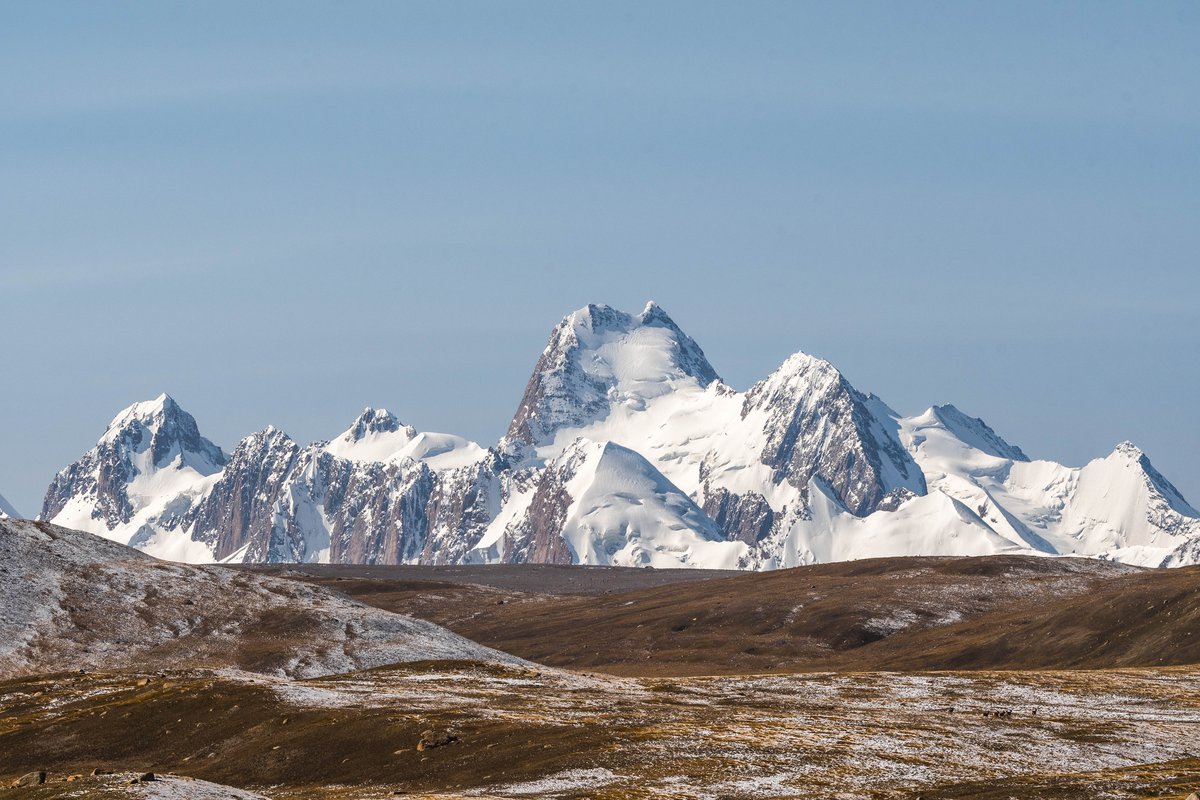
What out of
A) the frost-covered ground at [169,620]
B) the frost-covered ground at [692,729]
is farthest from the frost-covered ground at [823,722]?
the frost-covered ground at [169,620]

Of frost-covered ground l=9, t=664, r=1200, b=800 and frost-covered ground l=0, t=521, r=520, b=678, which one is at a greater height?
frost-covered ground l=0, t=521, r=520, b=678

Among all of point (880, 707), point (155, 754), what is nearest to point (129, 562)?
point (155, 754)

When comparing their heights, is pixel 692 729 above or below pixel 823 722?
below

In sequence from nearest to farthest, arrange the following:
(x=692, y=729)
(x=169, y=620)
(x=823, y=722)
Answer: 1. (x=692, y=729)
2. (x=823, y=722)
3. (x=169, y=620)

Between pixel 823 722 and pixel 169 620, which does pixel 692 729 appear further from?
pixel 169 620

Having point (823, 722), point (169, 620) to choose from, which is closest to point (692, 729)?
point (823, 722)

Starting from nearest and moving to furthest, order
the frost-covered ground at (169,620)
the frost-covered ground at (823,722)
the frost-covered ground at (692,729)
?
the frost-covered ground at (692,729)
the frost-covered ground at (823,722)
the frost-covered ground at (169,620)

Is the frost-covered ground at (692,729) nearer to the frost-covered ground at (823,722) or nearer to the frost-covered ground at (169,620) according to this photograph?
the frost-covered ground at (823,722)

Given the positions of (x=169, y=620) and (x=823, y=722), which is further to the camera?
(x=169, y=620)

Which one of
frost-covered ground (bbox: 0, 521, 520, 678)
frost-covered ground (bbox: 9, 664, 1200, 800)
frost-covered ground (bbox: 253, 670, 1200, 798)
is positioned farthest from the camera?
frost-covered ground (bbox: 0, 521, 520, 678)

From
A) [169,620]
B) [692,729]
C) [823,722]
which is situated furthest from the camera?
[169,620]

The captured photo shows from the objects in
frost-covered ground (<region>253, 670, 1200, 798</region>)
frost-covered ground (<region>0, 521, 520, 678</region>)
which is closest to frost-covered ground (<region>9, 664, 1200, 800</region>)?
frost-covered ground (<region>253, 670, 1200, 798</region>)

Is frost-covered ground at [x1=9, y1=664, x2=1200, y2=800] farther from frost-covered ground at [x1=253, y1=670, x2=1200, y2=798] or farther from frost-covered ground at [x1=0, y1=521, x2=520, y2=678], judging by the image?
frost-covered ground at [x1=0, y1=521, x2=520, y2=678]

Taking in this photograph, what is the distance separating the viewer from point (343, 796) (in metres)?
82.5
